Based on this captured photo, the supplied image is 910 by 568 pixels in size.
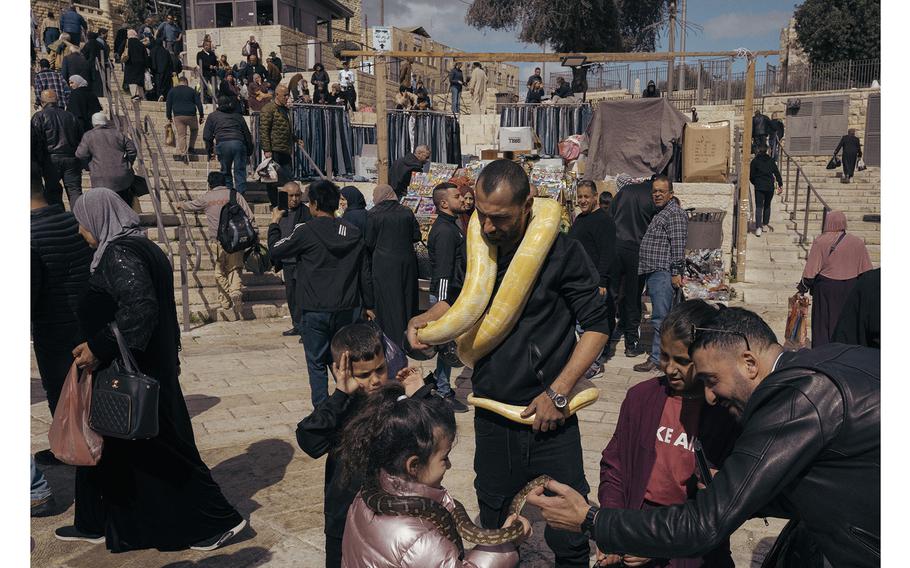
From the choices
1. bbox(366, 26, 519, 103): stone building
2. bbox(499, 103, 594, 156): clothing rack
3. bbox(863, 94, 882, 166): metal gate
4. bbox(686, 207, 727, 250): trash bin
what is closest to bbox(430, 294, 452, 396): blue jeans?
bbox(686, 207, 727, 250): trash bin

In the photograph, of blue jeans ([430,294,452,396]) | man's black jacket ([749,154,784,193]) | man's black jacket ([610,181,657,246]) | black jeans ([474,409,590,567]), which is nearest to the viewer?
black jeans ([474,409,590,567])

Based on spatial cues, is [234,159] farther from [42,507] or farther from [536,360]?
[536,360]

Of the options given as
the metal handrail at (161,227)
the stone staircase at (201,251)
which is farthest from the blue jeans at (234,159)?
the metal handrail at (161,227)

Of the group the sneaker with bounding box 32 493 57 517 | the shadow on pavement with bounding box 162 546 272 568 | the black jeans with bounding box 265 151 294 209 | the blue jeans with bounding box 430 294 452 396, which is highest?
the black jeans with bounding box 265 151 294 209

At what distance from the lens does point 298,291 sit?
224 inches

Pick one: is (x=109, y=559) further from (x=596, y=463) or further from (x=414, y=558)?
(x=596, y=463)

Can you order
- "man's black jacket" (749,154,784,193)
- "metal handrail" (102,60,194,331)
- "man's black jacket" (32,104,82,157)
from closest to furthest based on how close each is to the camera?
"metal handrail" (102,60,194,331) → "man's black jacket" (32,104,82,157) → "man's black jacket" (749,154,784,193)

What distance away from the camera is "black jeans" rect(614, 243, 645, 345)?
8.77 meters

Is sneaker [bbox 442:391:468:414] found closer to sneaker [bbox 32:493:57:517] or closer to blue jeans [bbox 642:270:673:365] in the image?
blue jeans [bbox 642:270:673:365]

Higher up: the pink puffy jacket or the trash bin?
the trash bin

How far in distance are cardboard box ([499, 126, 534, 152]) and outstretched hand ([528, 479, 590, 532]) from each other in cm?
999

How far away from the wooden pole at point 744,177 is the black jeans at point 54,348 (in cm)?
1015

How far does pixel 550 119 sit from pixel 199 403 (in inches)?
398

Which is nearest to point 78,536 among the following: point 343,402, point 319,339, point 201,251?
point 319,339
